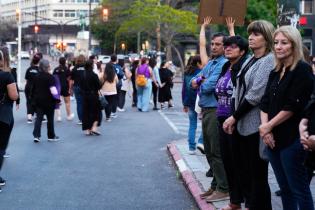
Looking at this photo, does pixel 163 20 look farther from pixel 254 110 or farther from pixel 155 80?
pixel 254 110

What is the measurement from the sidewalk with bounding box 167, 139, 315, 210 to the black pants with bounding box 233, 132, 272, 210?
41.6 inches

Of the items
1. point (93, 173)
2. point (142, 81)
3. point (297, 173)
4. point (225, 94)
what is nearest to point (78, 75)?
point (142, 81)

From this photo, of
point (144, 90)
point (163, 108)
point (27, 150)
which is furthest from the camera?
point (163, 108)

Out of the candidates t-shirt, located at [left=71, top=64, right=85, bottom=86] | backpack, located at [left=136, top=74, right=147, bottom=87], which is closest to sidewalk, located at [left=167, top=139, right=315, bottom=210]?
t-shirt, located at [left=71, top=64, right=85, bottom=86]

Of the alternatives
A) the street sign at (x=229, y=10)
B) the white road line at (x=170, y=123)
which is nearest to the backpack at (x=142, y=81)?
the white road line at (x=170, y=123)

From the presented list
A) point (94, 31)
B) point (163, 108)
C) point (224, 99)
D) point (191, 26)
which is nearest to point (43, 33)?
point (94, 31)

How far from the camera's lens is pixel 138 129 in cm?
1634

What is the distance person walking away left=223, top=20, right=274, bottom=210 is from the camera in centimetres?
583

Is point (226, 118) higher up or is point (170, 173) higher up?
point (226, 118)

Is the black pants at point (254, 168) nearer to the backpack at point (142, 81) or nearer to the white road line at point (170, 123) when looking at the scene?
the white road line at point (170, 123)

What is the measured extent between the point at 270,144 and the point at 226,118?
1.40 m

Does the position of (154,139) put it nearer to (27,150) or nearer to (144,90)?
(27,150)

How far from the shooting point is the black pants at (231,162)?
20.9 ft

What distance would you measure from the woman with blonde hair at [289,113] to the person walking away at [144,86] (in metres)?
16.3
